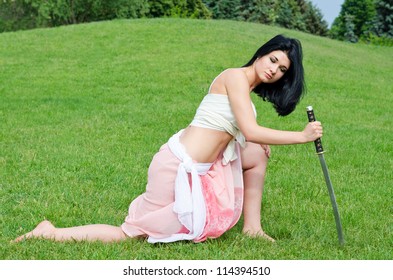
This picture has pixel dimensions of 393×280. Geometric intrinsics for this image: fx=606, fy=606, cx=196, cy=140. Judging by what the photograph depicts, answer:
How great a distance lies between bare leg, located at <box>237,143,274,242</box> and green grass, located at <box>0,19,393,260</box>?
0.46 ft

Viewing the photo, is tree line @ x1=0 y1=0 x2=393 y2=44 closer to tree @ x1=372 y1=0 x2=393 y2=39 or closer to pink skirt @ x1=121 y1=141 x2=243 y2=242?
tree @ x1=372 y1=0 x2=393 y2=39

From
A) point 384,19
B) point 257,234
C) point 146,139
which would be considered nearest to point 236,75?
point 257,234

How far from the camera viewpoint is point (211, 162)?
4.23m

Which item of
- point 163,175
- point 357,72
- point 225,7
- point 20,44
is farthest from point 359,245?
point 225,7

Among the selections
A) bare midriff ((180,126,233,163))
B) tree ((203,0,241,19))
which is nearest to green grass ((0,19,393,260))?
bare midriff ((180,126,233,163))

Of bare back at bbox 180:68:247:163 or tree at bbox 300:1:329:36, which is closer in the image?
bare back at bbox 180:68:247:163

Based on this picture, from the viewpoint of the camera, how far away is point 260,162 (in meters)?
4.45

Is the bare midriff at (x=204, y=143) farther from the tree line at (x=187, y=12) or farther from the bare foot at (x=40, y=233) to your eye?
the tree line at (x=187, y=12)

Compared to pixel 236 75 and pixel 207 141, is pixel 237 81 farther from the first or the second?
pixel 207 141

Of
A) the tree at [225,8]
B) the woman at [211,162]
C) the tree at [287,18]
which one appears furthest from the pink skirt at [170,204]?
the tree at [287,18]

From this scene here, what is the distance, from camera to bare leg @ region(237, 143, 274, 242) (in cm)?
441

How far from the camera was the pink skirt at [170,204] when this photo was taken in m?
4.11

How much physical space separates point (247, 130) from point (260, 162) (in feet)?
1.74

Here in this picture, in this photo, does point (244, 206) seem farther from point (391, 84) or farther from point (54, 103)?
point (391, 84)
